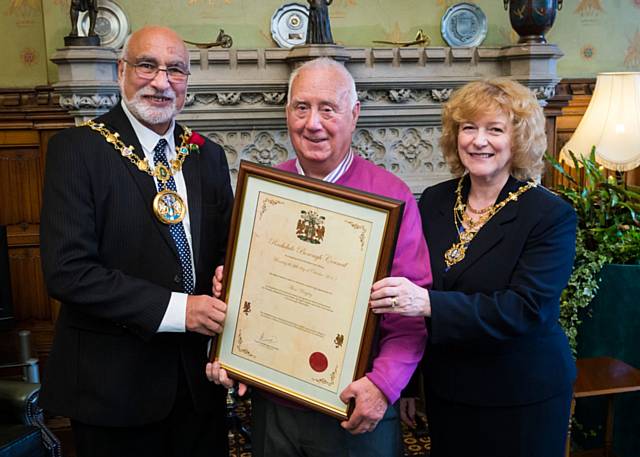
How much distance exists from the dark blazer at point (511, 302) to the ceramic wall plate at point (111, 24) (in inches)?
125

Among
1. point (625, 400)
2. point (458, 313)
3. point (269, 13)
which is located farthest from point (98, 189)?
point (269, 13)

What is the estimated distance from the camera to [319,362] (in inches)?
56.8

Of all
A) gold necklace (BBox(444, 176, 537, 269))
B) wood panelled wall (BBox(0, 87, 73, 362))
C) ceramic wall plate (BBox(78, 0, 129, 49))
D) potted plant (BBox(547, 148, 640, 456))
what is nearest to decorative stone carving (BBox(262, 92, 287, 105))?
ceramic wall plate (BBox(78, 0, 129, 49))

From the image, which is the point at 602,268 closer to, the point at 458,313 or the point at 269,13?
the point at 458,313

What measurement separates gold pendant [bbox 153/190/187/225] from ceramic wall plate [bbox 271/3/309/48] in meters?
3.03

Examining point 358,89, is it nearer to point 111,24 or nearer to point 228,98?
point 228,98

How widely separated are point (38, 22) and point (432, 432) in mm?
3956

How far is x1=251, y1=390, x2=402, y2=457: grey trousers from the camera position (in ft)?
4.99

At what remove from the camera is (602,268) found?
292 cm

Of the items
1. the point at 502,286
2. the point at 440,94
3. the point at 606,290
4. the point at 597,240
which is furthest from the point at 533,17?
the point at 502,286

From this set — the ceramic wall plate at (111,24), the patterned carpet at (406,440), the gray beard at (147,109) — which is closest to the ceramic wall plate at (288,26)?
the ceramic wall plate at (111,24)

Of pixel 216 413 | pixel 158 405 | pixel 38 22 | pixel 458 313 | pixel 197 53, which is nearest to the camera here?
pixel 458 313

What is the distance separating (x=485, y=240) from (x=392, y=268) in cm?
29

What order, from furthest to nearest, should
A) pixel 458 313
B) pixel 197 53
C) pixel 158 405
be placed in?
1. pixel 197 53
2. pixel 158 405
3. pixel 458 313
